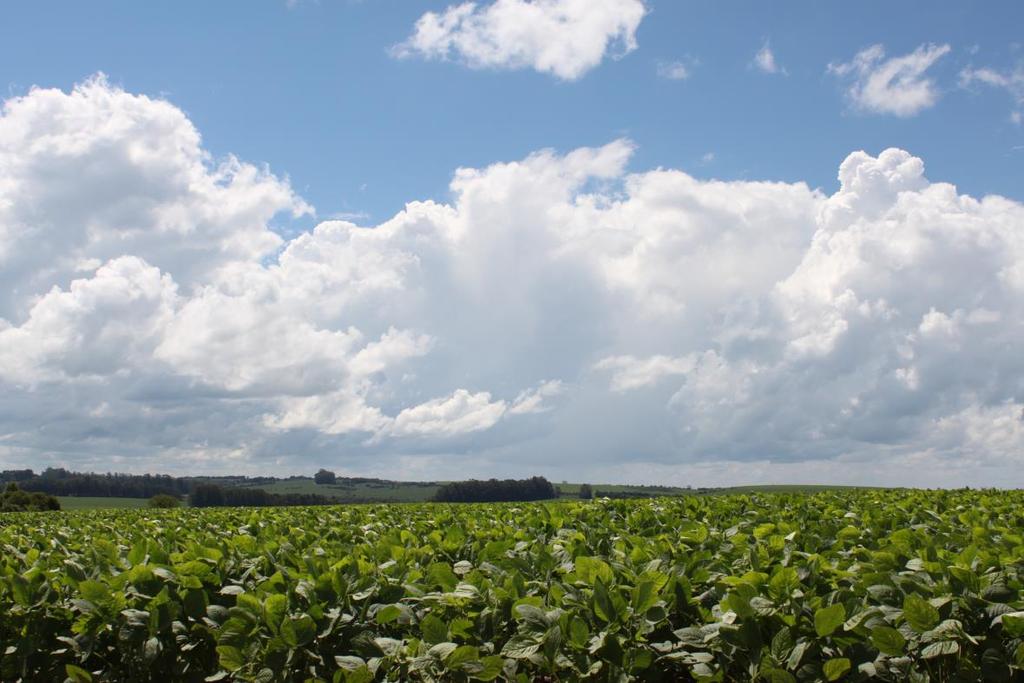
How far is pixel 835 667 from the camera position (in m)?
3.51

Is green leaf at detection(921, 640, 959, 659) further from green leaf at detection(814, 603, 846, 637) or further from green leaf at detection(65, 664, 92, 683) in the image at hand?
green leaf at detection(65, 664, 92, 683)

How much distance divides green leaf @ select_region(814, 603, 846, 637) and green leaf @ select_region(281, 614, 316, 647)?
8.85ft

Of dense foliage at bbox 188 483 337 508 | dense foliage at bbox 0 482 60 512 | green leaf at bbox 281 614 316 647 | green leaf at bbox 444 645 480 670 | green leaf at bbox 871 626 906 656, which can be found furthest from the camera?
dense foliage at bbox 188 483 337 508

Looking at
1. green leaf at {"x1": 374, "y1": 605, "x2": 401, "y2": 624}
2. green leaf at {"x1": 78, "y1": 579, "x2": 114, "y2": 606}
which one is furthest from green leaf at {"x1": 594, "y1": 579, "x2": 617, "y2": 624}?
green leaf at {"x1": 78, "y1": 579, "x2": 114, "y2": 606}

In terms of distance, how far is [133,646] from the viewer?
4.90 metres

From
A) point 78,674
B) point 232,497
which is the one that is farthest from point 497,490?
point 78,674

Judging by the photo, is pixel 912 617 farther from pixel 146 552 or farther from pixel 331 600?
pixel 146 552

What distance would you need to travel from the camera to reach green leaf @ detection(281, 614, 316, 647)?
418 cm

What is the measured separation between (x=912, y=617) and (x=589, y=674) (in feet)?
5.27

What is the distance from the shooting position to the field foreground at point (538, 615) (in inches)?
147

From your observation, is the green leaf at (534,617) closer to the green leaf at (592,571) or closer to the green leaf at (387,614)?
the green leaf at (592,571)

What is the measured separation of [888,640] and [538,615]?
1717 mm

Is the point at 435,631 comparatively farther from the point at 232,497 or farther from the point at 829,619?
the point at 232,497

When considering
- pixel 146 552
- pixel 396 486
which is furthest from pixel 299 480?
pixel 146 552
